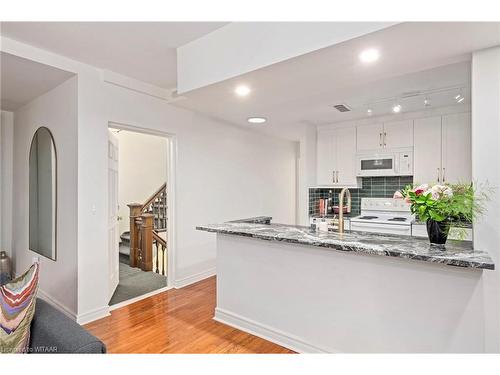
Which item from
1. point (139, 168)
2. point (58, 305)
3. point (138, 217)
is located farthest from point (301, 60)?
point (139, 168)

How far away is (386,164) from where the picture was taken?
4.12m

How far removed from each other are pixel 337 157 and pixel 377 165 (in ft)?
2.00

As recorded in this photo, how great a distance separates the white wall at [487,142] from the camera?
166cm

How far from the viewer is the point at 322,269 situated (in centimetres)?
214

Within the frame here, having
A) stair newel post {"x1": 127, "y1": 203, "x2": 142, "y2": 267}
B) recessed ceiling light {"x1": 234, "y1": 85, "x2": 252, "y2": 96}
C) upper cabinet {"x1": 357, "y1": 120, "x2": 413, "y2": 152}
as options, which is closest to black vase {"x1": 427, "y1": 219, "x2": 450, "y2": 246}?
recessed ceiling light {"x1": 234, "y1": 85, "x2": 252, "y2": 96}

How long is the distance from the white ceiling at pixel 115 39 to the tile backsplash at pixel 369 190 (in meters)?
3.08

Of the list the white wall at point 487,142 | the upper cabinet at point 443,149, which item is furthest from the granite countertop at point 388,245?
the upper cabinet at point 443,149

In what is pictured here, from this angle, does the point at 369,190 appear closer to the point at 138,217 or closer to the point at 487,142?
the point at 487,142

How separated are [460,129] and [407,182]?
0.96m

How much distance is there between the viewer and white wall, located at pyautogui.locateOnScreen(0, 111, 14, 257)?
4188mm

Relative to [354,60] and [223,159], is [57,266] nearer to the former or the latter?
[223,159]

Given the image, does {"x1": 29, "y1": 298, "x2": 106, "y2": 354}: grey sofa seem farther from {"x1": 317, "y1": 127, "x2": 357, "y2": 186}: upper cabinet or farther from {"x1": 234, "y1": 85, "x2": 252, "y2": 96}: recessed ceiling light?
{"x1": 317, "y1": 127, "x2": 357, "y2": 186}: upper cabinet

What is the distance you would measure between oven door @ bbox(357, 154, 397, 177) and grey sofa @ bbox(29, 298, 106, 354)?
3926mm

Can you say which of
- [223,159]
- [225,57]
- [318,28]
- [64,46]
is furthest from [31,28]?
[223,159]
